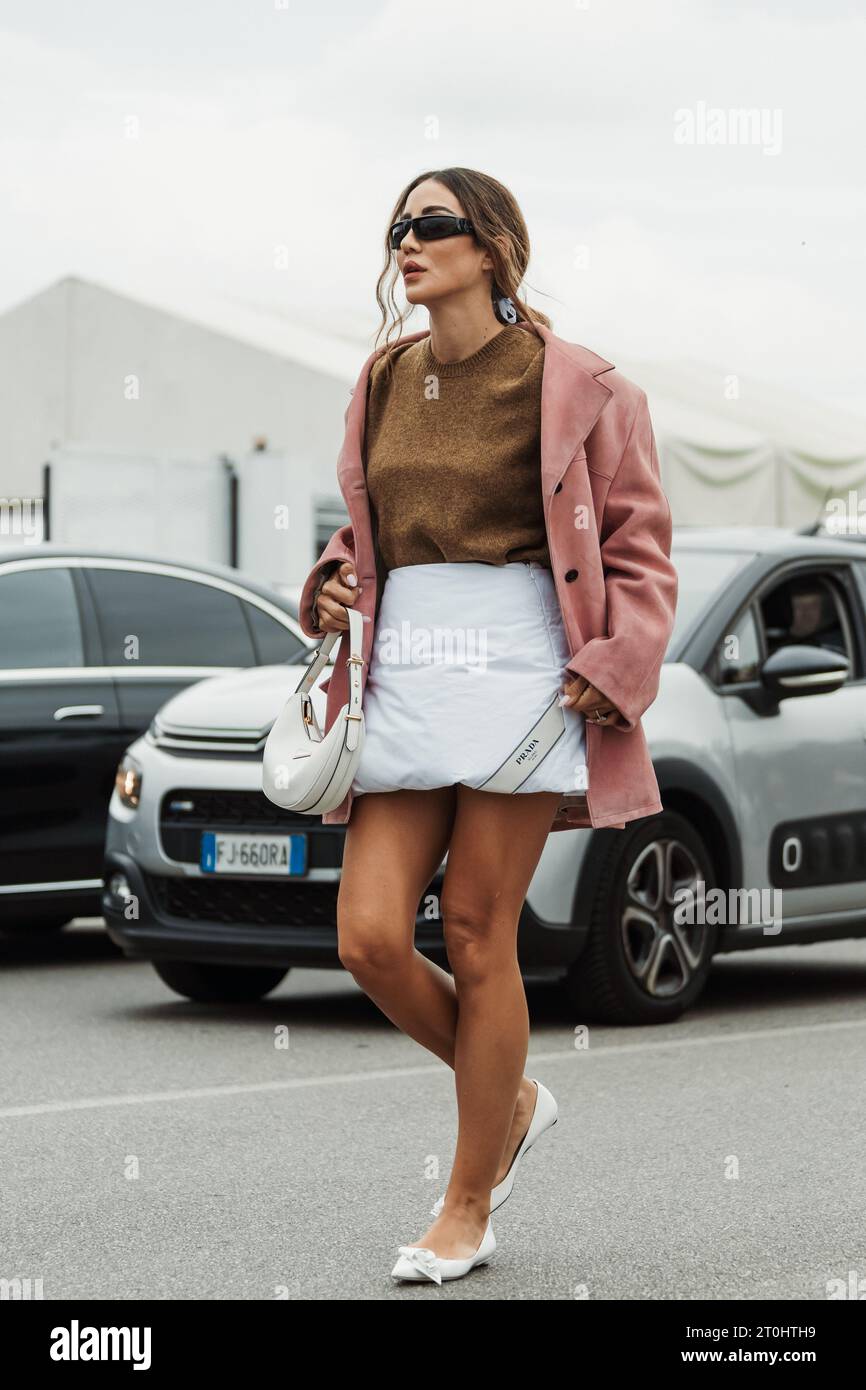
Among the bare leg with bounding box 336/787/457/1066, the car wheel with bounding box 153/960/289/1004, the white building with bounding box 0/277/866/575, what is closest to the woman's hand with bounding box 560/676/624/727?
the bare leg with bounding box 336/787/457/1066

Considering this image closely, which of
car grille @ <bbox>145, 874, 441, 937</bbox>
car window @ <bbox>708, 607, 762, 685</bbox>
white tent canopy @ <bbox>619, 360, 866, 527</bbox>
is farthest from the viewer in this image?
white tent canopy @ <bbox>619, 360, 866, 527</bbox>

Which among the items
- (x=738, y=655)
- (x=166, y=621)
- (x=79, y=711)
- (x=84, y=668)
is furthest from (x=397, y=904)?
(x=166, y=621)

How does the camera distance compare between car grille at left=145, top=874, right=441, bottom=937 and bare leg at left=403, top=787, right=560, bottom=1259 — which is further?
car grille at left=145, top=874, right=441, bottom=937

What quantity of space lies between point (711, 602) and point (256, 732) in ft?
5.33

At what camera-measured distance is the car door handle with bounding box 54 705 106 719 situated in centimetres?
848

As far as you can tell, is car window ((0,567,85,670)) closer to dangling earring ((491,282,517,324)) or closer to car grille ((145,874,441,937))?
car grille ((145,874,441,937))

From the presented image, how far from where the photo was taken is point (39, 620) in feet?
28.4

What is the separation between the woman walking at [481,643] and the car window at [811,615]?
3980 mm

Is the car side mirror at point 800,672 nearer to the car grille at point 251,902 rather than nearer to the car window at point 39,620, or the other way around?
the car grille at point 251,902

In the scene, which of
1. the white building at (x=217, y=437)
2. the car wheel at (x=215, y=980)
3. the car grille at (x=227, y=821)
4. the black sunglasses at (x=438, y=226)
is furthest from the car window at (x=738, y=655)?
the white building at (x=217, y=437)

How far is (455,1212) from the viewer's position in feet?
13.1

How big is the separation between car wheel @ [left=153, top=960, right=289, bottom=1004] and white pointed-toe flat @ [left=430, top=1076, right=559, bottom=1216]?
3.49 m

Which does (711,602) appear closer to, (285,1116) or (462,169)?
(285,1116)

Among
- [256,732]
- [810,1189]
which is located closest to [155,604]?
[256,732]
